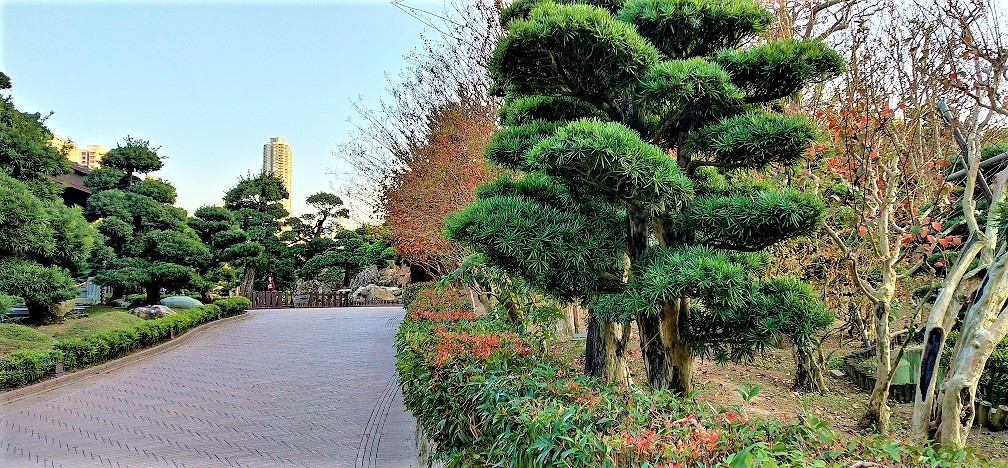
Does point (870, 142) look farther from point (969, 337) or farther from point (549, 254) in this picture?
point (549, 254)

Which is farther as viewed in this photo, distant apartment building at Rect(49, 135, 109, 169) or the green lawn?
distant apartment building at Rect(49, 135, 109, 169)

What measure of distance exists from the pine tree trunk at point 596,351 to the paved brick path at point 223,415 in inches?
72.0

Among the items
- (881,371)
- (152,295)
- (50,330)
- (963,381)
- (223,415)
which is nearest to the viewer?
(963,381)

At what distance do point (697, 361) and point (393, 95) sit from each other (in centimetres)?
718

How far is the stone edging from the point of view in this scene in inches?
309

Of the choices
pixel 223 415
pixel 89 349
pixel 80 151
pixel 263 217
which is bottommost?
→ pixel 223 415

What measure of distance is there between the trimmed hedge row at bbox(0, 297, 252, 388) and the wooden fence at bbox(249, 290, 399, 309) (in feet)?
32.9

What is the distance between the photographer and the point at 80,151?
65.9 ft

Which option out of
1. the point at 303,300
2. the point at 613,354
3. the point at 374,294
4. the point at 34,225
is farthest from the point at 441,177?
the point at 303,300

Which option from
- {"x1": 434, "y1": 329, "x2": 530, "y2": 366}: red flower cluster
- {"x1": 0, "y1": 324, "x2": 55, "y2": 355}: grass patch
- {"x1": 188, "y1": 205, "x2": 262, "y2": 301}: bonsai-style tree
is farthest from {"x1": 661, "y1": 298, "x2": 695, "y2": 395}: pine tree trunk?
{"x1": 188, "y1": 205, "x2": 262, "y2": 301}: bonsai-style tree

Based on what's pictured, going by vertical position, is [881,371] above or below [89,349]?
above

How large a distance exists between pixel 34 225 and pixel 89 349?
201cm

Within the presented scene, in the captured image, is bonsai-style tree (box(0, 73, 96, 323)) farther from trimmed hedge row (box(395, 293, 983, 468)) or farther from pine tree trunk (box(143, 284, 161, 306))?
trimmed hedge row (box(395, 293, 983, 468))

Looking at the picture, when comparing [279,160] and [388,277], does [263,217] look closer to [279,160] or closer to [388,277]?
[279,160]
